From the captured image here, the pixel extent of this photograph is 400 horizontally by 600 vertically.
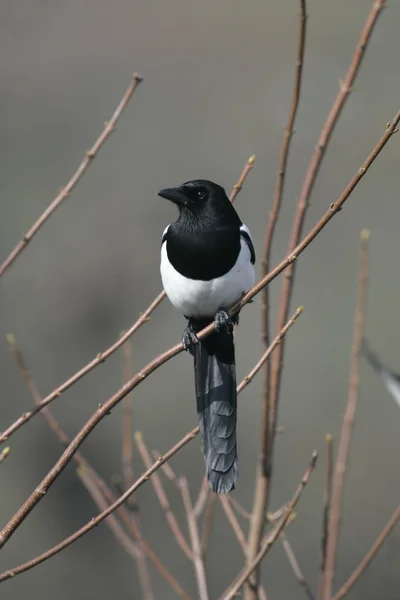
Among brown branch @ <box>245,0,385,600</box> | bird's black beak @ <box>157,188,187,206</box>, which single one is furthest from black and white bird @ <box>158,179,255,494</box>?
brown branch @ <box>245,0,385,600</box>

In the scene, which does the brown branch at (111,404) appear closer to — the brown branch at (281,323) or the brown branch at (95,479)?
the brown branch at (281,323)

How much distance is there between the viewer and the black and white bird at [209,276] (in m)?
2.25

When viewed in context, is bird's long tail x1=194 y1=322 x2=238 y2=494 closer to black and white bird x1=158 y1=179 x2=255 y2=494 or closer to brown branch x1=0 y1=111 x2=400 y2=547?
black and white bird x1=158 y1=179 x2=255 y2=494

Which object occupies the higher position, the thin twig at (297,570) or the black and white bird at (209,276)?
the black and white bird at (209,276)

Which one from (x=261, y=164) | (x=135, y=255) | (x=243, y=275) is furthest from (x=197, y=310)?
(x=261, y=164)

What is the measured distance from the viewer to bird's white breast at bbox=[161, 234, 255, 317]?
2256mm

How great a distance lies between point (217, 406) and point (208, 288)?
0.29 metres

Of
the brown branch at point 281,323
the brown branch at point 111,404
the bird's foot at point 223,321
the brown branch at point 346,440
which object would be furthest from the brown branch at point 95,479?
the brown branch at point 111,404

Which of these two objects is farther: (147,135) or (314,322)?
(147,135)

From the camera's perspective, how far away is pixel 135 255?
6562mm

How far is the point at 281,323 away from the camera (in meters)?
2.01

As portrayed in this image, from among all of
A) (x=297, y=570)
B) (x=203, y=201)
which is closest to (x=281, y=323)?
(x=203, y=201)

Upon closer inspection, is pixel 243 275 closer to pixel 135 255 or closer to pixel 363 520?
pixel 363 520

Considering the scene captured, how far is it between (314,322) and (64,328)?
173 centimetres
